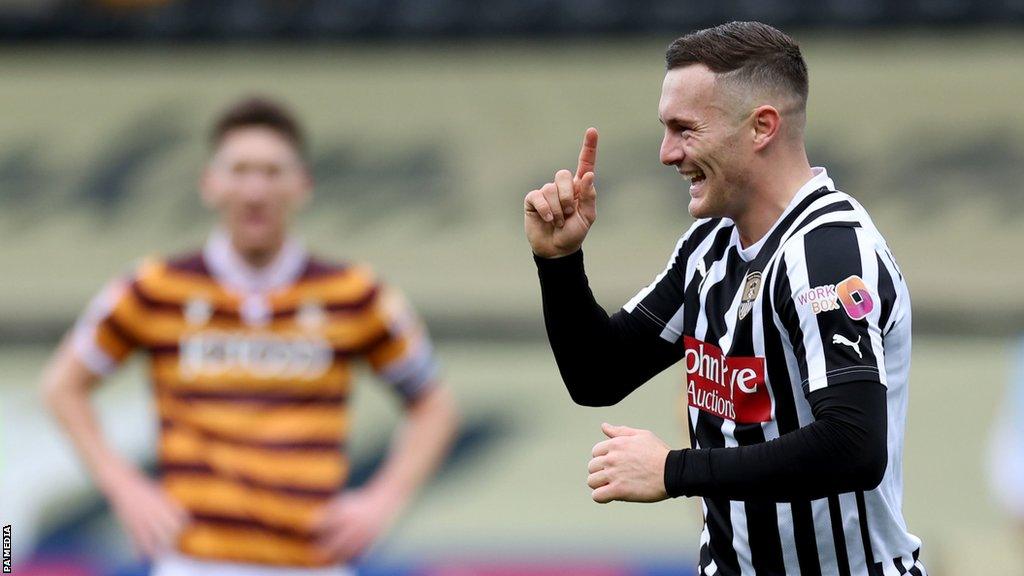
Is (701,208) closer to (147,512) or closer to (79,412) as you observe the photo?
(147,512)

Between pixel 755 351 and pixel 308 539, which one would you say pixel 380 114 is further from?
pixel 755 351

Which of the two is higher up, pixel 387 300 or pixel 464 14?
pixel 464 14

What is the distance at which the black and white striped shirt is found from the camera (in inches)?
105

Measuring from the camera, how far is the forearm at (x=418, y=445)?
4.71 meters

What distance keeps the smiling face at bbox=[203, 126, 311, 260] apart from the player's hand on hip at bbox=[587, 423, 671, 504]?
6.88ft

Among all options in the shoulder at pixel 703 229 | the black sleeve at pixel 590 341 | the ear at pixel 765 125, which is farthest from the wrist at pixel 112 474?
the ear at pixel 765 125

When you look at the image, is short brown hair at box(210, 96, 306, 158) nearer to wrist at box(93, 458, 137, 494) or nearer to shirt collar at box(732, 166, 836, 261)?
wrist at box(93, 458, 137, 494)

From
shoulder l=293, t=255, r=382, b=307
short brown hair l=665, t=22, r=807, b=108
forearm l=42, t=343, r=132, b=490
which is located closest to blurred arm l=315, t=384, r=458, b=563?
shoulder l=293, t=255, r=382, b=307

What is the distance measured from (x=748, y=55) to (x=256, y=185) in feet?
6.78

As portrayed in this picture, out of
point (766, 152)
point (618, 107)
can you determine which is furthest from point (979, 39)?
point (766, 152)

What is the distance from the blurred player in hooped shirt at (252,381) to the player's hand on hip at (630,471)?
194cm

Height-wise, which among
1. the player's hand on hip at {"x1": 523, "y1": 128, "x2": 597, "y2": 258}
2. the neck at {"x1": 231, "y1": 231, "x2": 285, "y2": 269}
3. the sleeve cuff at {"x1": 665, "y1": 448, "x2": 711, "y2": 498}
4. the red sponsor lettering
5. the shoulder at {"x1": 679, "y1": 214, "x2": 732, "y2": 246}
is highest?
the neck at {"x1": 231, "y1": 231, "x2": 285, "y2": 269}

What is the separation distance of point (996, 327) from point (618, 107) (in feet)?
7.47

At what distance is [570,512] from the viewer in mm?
7930
